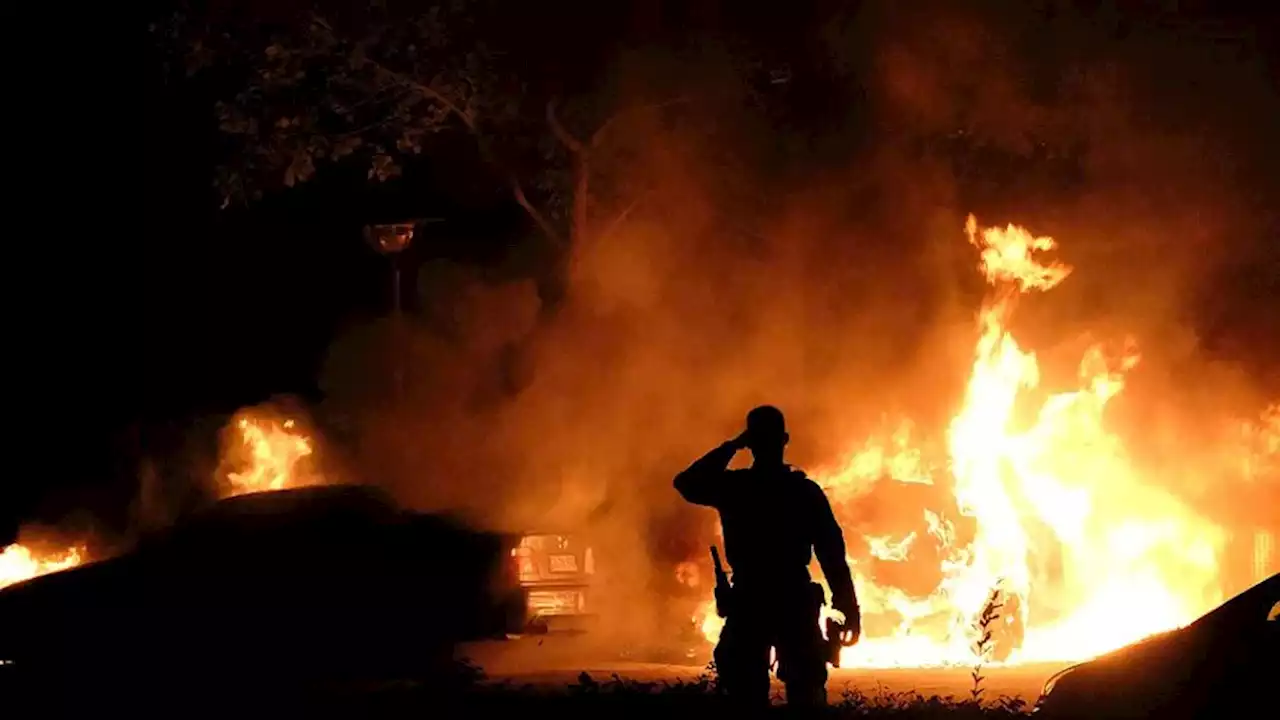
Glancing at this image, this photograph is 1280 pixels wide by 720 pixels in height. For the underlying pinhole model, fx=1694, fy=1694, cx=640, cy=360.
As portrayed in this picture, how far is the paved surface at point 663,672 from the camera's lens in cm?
1189

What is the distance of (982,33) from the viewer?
56.1 feet

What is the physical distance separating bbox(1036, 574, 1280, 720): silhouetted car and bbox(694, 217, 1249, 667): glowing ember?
5.82 m

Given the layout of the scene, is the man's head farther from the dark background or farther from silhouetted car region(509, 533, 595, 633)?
the dark background

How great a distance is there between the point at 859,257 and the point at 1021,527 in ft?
12.9

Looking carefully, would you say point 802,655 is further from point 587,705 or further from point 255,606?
point 255,606

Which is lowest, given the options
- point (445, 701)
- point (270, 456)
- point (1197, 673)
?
point (1197, 673)

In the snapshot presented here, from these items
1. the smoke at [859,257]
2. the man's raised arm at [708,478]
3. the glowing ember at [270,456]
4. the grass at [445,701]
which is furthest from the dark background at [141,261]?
the man's raised arm at [708,478]

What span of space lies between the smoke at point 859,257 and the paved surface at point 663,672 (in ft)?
9.85

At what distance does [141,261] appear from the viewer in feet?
81.1

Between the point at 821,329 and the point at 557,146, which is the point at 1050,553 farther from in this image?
the point at 557,146

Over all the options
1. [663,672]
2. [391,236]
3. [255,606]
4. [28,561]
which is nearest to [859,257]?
[391,236]

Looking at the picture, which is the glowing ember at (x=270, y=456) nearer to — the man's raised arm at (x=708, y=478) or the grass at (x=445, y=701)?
the grass at (x=445, y=701)

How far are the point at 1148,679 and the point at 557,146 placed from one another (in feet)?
37.6

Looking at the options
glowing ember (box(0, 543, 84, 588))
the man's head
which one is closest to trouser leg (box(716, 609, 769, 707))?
the man's head
